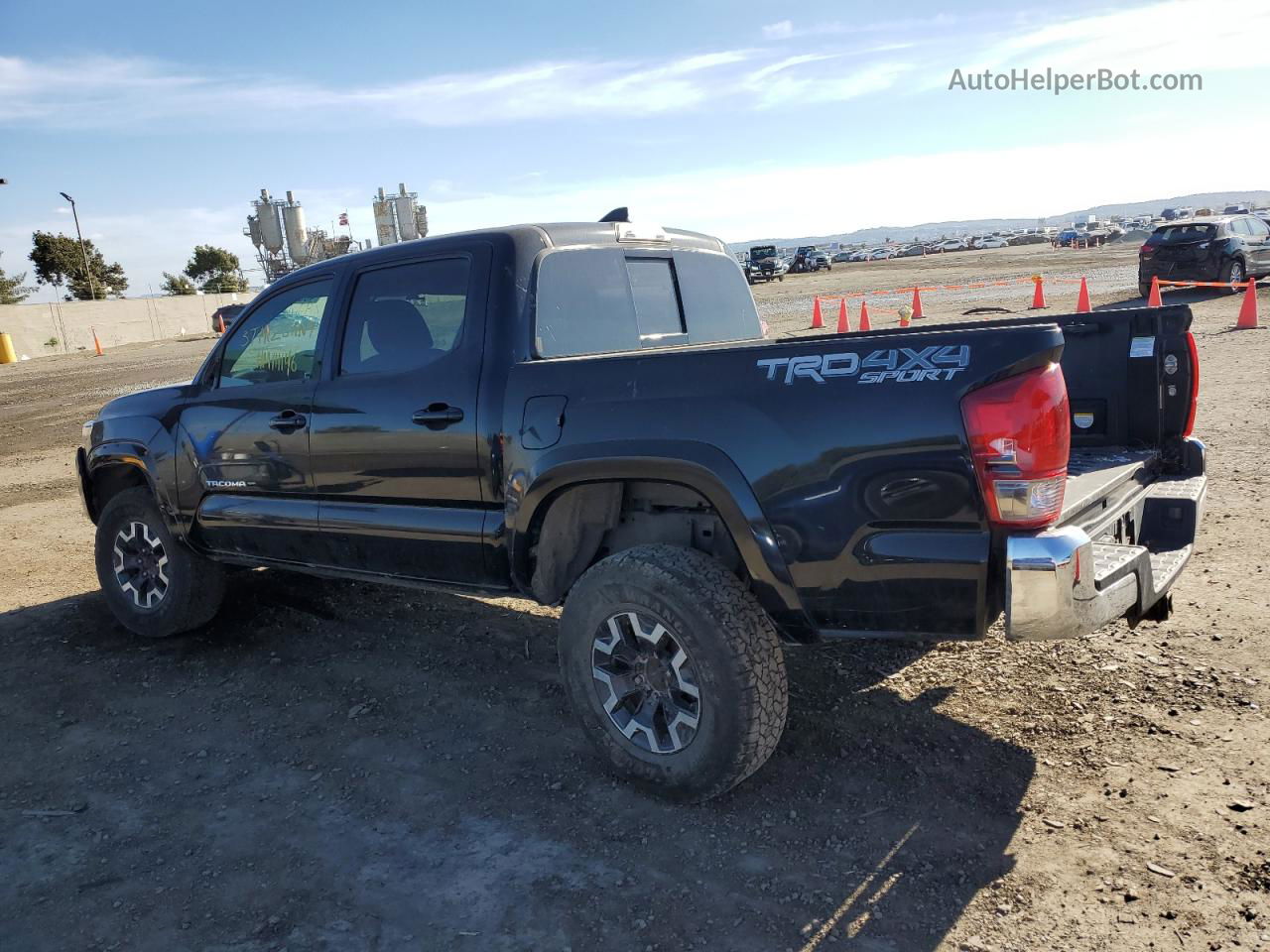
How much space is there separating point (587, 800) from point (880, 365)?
1863mm

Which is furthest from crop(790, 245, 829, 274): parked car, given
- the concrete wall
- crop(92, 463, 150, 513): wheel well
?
crop(92, 463, 150, 513): wheel well

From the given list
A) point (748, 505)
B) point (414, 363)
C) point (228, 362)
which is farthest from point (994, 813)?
point (228, 362)

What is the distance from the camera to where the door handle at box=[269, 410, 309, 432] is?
4461mm

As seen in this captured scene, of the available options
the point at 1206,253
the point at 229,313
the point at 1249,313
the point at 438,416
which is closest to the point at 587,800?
the point at 438,416

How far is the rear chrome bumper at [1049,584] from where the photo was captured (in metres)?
2.74

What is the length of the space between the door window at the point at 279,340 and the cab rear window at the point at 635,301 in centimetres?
126

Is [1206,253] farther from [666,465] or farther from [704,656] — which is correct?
[704,656]

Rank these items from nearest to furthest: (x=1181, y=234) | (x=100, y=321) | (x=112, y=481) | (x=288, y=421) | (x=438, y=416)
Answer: (x=438, y=416), (x=288, y=421), (x=112, y=481), (x=1181, y=234), (x=100, y=321)

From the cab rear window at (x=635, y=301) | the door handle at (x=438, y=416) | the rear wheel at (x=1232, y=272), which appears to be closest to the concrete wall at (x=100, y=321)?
the rear wheel at (x=1232, y=272)

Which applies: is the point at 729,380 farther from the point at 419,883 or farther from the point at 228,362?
the point at 228,362

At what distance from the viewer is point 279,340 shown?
4.74 meters

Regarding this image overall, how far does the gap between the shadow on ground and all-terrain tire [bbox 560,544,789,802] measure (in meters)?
0.17

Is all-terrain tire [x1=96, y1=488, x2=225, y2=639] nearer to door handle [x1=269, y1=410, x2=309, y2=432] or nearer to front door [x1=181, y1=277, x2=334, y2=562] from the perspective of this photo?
front door [x1=181, y1=277, x2=334, y2=562]

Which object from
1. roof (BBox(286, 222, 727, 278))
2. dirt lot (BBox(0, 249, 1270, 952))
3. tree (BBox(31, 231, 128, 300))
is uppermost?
tree (BBox(31, 231, 128, 300))
